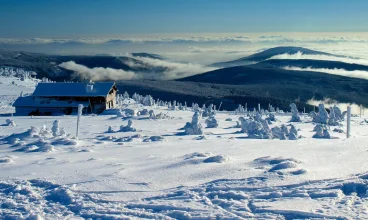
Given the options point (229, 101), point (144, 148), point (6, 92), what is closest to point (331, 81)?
point (229, 101)

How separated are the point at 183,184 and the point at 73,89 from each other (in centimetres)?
4108

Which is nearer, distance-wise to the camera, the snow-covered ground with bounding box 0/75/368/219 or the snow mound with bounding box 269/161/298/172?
the snow-covered ground with bounding box 0/75/368/219

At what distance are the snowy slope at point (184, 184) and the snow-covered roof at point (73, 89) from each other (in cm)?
3413

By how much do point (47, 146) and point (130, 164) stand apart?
12.7 feet

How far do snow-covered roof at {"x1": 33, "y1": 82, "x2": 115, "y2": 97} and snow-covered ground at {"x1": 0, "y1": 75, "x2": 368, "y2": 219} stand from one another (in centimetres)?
3399

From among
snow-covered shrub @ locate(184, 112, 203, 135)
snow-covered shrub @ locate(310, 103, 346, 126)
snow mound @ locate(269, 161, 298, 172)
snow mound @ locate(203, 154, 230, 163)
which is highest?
snow mound @ locate(269, 161, 298, 172)

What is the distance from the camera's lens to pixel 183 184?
32.9 ft

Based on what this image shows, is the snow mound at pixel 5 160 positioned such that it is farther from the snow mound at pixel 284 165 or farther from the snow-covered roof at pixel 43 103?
the snow-covered roof at pixel 43 103

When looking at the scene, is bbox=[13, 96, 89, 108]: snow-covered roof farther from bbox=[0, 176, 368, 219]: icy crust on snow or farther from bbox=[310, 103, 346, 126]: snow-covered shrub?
bbox=[0, 176, 368, 219]: icy crust on snow

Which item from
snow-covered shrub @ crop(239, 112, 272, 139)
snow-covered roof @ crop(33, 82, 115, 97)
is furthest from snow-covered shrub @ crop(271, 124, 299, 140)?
snow-covered roof @ crop(33, 82, 115, 97)

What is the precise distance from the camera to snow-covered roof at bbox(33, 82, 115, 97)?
47969 mm

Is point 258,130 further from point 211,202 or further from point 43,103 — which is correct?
point 43,103

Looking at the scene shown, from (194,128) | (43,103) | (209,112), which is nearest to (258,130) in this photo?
(194,128)

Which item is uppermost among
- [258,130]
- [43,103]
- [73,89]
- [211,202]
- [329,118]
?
[73,89]
